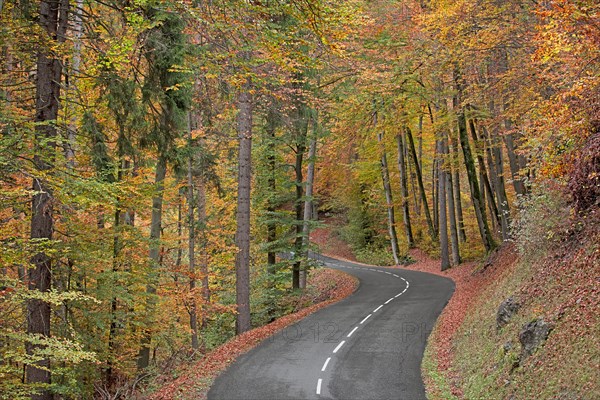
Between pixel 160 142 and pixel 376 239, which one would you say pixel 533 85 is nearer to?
pixel 160 142

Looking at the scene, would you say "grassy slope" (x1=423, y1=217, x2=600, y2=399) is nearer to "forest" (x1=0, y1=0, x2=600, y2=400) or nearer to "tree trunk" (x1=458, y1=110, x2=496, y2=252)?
"forest" (x1=0, y1=0, x2=600, y2=400)

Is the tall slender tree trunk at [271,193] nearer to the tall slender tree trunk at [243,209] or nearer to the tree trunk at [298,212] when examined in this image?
the tree trunk at [298,212]

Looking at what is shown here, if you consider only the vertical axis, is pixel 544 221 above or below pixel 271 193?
below

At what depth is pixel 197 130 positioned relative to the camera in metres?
15.4

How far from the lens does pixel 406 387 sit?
10.6 m

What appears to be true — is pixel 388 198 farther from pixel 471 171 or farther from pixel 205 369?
pixel 205 369

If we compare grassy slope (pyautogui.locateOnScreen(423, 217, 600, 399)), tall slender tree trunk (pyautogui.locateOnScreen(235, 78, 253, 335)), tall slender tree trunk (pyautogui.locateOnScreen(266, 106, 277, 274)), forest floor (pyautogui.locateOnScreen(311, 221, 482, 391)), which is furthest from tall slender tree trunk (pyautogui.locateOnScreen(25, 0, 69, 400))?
tall slender tree trunk (pyautogui.locateOnScreen(266, 106, 277, 274))

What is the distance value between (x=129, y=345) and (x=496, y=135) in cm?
1615

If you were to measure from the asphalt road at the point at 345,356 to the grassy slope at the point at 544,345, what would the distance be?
0.85 metres

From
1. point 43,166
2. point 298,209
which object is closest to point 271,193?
point 298,209

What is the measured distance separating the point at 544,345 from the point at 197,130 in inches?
458

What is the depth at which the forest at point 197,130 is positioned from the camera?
301 inches

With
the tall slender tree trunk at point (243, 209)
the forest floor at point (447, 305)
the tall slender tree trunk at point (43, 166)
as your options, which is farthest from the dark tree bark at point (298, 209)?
the tall slender tree trunk at point (43, 166)

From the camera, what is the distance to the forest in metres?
7.63
